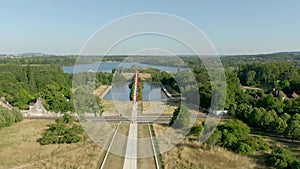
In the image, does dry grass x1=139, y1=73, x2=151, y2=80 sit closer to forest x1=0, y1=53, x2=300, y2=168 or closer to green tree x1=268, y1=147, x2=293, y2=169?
forest x1=0, y1=53, x2=300, y2=168

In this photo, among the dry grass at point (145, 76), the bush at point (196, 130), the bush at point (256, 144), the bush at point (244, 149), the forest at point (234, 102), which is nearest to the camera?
the bush at point (244, 149)

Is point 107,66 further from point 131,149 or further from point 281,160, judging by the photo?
point 281,160

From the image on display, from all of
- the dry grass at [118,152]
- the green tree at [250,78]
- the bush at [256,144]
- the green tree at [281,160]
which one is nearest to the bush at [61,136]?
the dry grass at [118,152]

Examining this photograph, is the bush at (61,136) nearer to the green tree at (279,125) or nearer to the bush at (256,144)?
the bush at (256,144)

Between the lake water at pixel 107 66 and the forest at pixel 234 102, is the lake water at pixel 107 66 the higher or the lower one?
the higher one

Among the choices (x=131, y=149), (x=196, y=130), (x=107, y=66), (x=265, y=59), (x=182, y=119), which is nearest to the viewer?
(x=131, y=149)

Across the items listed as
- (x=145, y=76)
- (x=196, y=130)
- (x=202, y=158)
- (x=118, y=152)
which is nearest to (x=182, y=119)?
(x=196, y=130)

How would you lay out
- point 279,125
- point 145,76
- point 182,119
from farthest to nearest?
point 145,76 → point 182,119 → point 279,125
